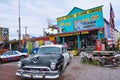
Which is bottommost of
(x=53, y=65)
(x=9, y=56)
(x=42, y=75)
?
(x=42, y=75)

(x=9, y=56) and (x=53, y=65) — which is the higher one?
(x=53, y=65)

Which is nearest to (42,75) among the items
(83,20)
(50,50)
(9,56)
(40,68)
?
(40,68)

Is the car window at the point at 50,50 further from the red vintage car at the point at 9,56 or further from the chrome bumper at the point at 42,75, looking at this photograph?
the red vintage car at the point at 9,56

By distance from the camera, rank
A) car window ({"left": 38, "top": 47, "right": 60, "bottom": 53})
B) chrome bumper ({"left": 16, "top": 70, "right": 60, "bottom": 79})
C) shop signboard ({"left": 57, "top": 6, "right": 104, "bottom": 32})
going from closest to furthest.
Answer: chrome bumper ({"left": 16, "top": 70, "right": 60, "bottom": 79}), car window ({"left": 38, "top": 47, "right": 60, "bottom": 53}), shop signboard ({"left": 57, "top": 6, "right": 104, "bottom": 32})

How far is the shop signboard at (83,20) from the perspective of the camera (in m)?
23.8

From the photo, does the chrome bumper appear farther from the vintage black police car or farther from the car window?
the car window

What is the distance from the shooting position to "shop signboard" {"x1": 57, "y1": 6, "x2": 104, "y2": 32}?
23781 mm

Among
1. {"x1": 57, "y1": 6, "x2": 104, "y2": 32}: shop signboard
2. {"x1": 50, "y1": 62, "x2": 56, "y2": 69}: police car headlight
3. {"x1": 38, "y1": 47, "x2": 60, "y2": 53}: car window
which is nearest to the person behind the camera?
{"x1": 50, "y1": 62, "x2": 56, "y2": 69}: police car headlight

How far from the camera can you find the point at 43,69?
8.10 m

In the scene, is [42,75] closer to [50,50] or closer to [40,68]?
[40,68]

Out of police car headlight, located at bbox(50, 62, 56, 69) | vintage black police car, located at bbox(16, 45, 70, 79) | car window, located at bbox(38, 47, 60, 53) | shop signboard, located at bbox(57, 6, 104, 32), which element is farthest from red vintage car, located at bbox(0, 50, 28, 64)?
shop signboard, located at bbox(57, 6, 104, 32)

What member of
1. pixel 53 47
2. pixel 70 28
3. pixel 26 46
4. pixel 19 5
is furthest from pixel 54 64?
pixel 26 46

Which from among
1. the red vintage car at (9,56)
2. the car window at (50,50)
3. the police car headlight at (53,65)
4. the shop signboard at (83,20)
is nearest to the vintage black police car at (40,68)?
the police car headlight at (53,65)

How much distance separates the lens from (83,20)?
2573cm
